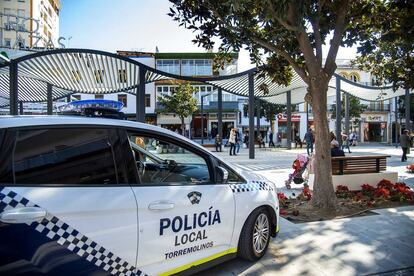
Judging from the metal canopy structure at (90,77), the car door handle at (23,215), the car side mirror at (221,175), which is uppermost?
the metal canopy structure at (90,77)

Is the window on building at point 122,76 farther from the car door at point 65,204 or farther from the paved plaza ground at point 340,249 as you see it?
the car door at point 65,204

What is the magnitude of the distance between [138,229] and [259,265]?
198cm

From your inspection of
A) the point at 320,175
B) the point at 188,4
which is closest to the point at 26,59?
the point at 188,4

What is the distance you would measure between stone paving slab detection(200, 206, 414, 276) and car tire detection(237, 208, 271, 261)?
13 cm

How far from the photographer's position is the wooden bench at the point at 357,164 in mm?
9234

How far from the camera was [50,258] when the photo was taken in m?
2.63

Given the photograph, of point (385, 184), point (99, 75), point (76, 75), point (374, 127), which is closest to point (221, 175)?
point (385, 184)

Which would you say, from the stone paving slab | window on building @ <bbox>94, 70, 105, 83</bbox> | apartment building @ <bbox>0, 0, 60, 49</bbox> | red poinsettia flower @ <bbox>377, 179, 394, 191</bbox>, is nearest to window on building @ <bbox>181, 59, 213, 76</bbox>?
apartment building @ <bbox>0, 0, 60, 49</bbox>

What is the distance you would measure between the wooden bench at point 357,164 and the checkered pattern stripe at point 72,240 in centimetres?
709

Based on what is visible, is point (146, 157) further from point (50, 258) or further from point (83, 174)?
point (50, 258)

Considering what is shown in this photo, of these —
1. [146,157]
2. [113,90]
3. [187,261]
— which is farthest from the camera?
[113,90]

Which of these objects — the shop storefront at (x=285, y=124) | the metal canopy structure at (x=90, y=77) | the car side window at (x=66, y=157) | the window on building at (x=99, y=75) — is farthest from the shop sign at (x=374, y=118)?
the car side window at (x=66, y=157)

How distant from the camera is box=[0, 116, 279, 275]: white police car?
259cm

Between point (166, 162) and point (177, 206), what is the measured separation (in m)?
1.06
